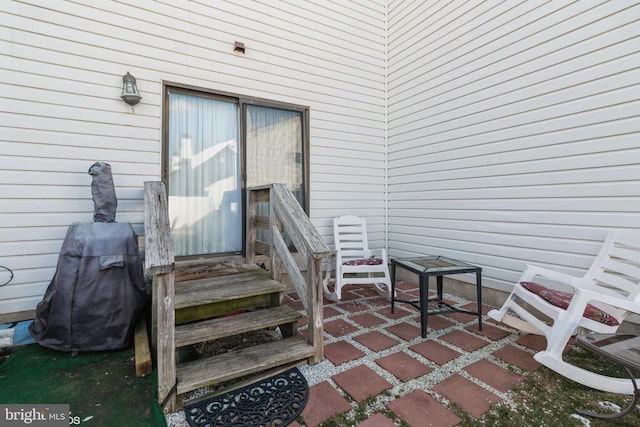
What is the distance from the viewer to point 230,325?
190cm

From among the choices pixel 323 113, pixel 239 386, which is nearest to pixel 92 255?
pixel 239 386

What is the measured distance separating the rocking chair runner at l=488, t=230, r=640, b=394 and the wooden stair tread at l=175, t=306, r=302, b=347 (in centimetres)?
170

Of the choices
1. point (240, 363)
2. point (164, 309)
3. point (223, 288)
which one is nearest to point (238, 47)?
point (223, 288)

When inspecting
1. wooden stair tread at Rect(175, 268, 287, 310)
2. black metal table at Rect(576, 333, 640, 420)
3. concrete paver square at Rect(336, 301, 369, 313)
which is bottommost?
concrete paver square at Rect(336, 301, 369, 313)

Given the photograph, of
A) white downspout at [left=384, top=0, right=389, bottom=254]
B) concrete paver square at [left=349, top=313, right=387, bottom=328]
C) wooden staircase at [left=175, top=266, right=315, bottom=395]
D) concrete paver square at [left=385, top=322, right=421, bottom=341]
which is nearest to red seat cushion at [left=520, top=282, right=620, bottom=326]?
concrete paver square at [left=385, top=322, right=421, bottom=341]

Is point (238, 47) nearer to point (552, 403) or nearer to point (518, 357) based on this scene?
point (518, 357)

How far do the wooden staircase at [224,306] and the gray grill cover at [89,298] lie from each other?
1.19 feet

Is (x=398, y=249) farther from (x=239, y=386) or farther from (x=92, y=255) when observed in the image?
(x=92, y=255)

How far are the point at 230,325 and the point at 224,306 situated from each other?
26 centimetres

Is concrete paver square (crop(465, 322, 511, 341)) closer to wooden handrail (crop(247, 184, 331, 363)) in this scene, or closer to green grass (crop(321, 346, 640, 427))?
green grass (crop(321, 346, 640, 427))

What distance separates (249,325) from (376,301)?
5.68 feet

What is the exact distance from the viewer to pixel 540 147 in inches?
105

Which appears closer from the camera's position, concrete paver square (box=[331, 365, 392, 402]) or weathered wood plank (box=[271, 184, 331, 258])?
concrete paver square (box=[331, 365, 392, 402])

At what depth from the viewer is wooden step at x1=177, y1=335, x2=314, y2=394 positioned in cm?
158
